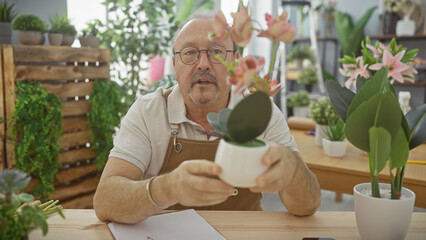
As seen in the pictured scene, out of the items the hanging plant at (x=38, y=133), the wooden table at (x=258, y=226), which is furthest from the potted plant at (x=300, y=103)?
the wooden table at (x=258, y=226)

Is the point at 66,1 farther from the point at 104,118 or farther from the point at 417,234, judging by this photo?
the point at 417,234

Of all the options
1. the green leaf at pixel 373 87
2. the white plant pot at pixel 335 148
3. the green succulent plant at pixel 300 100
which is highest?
the green leaf at pixel 373 87

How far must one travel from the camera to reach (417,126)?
872mm

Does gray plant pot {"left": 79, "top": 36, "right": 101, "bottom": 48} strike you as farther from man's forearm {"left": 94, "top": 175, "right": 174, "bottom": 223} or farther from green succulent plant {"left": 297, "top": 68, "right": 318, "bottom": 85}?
green succulent plant {"left": 297, "top": 68, "right": 318, "bottom": 85}

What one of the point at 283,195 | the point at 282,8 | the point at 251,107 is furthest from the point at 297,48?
the point at 251,107

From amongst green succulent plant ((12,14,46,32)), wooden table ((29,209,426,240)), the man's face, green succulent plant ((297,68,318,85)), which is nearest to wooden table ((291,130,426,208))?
wooden table ((29,209,426,240))

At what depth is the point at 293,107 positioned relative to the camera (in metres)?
5.89

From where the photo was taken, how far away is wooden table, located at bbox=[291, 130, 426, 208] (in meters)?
1.55

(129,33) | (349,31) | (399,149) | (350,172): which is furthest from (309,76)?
(399,149)

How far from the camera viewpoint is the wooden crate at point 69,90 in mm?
2291

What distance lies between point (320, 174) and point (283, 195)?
2.68 ft

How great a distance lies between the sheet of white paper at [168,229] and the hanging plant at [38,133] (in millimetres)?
1583

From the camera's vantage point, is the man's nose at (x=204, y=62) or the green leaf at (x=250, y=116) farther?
the man's nose at (x=204, y=62)

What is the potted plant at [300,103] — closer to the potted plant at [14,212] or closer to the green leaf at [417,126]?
the green leaf at [417,126]
